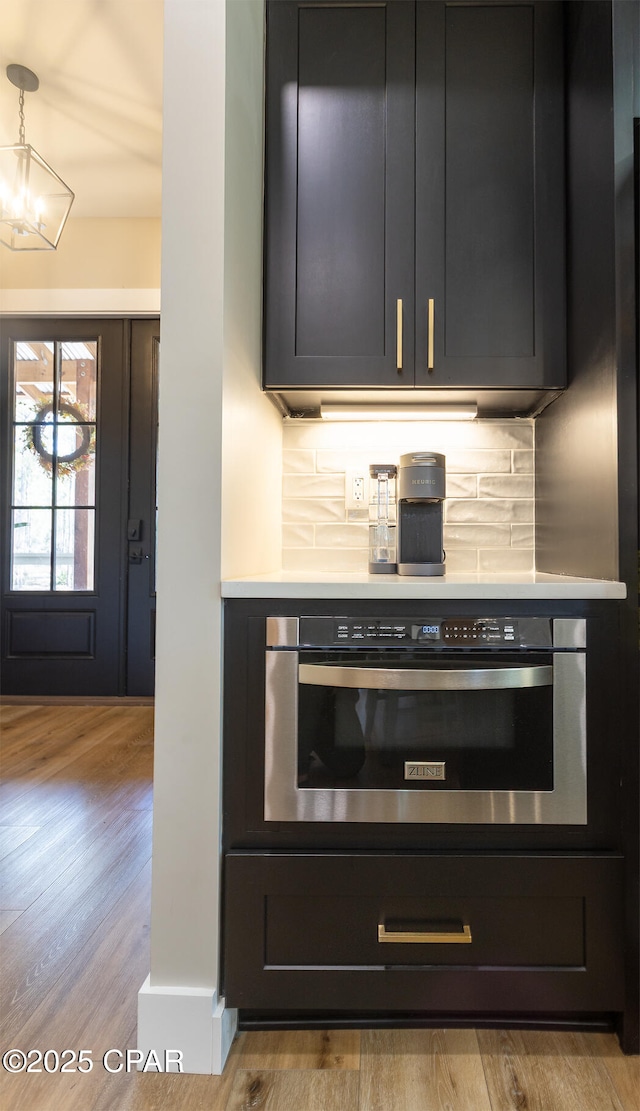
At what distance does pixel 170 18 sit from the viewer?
133cm

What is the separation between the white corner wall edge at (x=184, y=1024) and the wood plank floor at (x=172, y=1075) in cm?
4

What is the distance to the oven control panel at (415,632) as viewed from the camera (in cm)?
135

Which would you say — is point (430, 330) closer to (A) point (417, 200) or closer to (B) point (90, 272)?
(A) point (417, 200)

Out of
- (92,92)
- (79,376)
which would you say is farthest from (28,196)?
(79,376)

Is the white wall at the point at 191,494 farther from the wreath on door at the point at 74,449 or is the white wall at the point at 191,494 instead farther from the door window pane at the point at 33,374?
the door window pane at the point at 33,374

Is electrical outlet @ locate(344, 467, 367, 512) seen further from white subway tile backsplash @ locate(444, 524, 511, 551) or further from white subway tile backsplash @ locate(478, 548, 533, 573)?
white subway tile backsplash @ locate(478, 548, 533, 573)

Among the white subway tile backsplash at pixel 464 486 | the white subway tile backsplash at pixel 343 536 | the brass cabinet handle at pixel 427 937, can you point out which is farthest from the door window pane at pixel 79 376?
the brass cabinet handle at pixel 427 937

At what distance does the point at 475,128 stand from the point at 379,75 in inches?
11.0

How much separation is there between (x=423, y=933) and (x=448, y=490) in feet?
3.86

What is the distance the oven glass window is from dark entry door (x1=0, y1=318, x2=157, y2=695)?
3.02m

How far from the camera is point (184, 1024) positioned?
4.19 feet

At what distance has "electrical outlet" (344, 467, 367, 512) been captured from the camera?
1.99 meters

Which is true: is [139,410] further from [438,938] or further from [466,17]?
[438,938]

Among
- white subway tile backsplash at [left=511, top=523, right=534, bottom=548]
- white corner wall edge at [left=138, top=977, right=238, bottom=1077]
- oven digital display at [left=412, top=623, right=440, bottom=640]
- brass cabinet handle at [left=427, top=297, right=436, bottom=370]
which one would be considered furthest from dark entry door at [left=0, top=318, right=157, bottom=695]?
oven digital display at [left=412, top=623, right=440, bottom=640]
